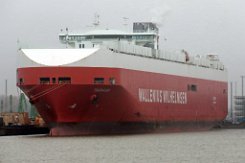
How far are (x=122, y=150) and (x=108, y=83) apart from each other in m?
9.12

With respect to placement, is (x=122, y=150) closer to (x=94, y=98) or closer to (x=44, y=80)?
(x=94, y=98)

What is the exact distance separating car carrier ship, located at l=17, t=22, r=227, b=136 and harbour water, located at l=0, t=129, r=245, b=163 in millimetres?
1797

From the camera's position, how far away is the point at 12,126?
5412 centimetres

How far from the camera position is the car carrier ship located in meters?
45.2

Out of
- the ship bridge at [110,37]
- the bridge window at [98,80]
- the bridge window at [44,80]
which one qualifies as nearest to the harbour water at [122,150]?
the bridge window at [98,80]

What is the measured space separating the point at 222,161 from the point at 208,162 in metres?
0.69

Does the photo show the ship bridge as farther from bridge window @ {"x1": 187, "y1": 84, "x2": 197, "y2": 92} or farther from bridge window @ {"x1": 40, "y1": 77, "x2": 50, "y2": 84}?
bridge window @ {"x1": 40, "y1": 77, "x2": 50, "y2": 84}

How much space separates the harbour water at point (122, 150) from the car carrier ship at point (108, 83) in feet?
5.90

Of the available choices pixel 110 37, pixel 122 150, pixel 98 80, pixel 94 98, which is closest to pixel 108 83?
pixel 98 80

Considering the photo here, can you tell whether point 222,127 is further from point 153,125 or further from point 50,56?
point 50,56

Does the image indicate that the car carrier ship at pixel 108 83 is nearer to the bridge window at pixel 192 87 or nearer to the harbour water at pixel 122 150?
the bridge window at pixel 192 87

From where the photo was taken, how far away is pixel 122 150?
122 ft

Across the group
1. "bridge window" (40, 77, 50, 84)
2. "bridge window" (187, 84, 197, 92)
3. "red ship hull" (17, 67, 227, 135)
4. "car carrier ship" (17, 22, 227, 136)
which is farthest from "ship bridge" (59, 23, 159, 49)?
"bridge window" (40, 77, 50, 84)

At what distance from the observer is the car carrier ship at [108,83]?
45.2 m
